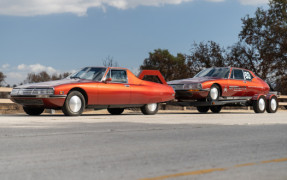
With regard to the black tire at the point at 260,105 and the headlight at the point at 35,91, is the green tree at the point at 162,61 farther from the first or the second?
the headlight at the point at 35,91

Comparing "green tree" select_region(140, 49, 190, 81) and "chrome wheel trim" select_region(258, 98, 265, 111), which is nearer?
"chrome wheel trim" select_region(258, 98, 265, 111)

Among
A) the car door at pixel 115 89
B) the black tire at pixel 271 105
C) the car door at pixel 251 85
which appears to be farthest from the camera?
the black tire at pixel 271 105

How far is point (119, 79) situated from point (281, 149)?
8703 mm

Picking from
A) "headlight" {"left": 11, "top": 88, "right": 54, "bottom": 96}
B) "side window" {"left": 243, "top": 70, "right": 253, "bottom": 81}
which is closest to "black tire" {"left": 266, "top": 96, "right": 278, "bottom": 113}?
"side window" {"left": 243, "top": 70, "right": 253, "bottom": 81}

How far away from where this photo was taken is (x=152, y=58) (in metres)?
80.2

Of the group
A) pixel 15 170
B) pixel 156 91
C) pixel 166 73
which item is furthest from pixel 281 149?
pixel 166 73

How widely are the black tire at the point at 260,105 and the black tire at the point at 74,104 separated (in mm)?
8408

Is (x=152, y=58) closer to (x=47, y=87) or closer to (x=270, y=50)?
(x=270, y=50)

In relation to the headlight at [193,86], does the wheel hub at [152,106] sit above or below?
below

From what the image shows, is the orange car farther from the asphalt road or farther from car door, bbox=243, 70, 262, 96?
the asphalt road

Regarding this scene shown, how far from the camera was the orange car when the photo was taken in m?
13.1

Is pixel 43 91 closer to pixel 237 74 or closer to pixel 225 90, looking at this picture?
pixel 225 90

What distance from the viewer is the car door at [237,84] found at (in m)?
18.0

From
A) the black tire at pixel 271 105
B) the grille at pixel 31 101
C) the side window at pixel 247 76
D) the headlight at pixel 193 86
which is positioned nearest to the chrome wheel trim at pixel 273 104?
the black tire at pixel 271 105
